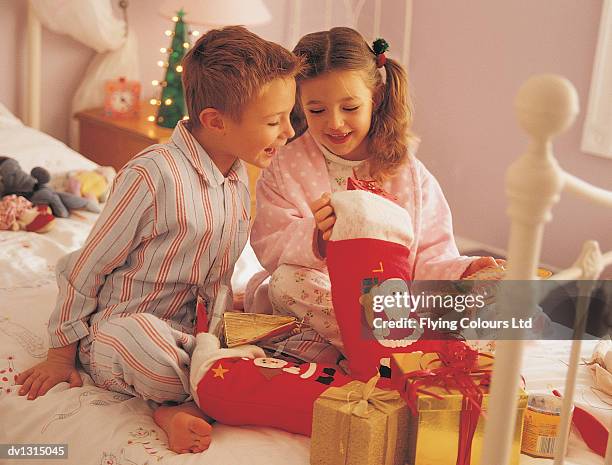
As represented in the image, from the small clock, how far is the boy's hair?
157 cm

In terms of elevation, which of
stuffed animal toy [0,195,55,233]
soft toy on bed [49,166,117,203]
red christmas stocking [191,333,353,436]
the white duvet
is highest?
soft toy on bed [49,166,117,203]

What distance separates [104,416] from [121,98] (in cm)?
190

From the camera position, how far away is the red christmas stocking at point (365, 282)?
134 centimetres

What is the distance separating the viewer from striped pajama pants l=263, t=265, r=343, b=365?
4.73 feet

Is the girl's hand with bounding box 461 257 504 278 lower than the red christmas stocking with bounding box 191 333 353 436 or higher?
higher

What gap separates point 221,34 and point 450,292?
64cm

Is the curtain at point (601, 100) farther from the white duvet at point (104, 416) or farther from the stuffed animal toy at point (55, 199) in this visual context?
the stuffed animal toy at point (55, 199)

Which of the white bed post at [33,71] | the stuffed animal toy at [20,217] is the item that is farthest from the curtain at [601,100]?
the white bed post at [33,71]

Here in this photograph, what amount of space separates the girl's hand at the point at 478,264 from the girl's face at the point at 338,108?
33 centimetres

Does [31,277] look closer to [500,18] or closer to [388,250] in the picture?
[388,250]

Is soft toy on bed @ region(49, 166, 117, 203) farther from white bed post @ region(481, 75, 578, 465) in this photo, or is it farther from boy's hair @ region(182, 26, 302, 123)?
white bed post @ region(481, 75, 578, 465)

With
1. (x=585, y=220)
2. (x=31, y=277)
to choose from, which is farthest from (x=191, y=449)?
(x=585, y=220)

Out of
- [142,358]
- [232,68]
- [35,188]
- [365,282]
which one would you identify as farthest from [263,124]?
[35,188]

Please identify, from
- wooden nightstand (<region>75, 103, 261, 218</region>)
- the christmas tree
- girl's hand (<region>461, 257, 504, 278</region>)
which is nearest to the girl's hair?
girl's hand (<region>461, 257, 504, 278</region>)
